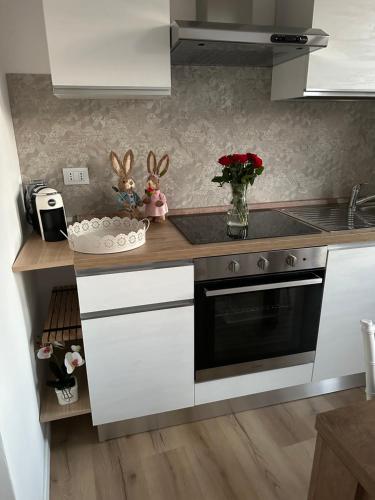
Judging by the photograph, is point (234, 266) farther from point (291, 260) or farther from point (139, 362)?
point (139, 362)

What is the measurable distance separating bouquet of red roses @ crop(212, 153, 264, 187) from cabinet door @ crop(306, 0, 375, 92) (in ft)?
1.58

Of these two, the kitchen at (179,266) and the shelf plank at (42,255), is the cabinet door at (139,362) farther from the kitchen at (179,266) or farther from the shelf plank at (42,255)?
the shelf plank at (42,255)

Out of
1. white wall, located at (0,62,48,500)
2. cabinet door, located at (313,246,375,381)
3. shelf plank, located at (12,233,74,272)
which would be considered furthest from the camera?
cabinet door, located at (313,246,375,381)

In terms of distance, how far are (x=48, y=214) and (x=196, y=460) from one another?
1284mm

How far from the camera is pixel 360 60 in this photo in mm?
1647

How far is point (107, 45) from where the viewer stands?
1.39 metres

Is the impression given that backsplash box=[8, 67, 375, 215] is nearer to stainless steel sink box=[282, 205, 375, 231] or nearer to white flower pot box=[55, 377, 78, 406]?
stainless steel sink box=[282, 205, 375, 231]

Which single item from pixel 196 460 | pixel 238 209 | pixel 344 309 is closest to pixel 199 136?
pixel 238 209

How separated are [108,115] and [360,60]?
4.08ft

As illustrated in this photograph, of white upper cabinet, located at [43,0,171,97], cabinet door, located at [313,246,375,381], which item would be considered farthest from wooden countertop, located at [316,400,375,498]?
white upper cabinet, located at [43,0,171,97]

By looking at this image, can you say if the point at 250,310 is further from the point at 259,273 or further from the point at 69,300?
the point at 69,300

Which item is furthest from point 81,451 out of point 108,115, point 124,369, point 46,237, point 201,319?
point 108,115

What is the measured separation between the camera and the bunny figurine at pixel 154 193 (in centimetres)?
177

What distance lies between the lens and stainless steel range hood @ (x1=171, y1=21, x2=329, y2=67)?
1.32 meters
